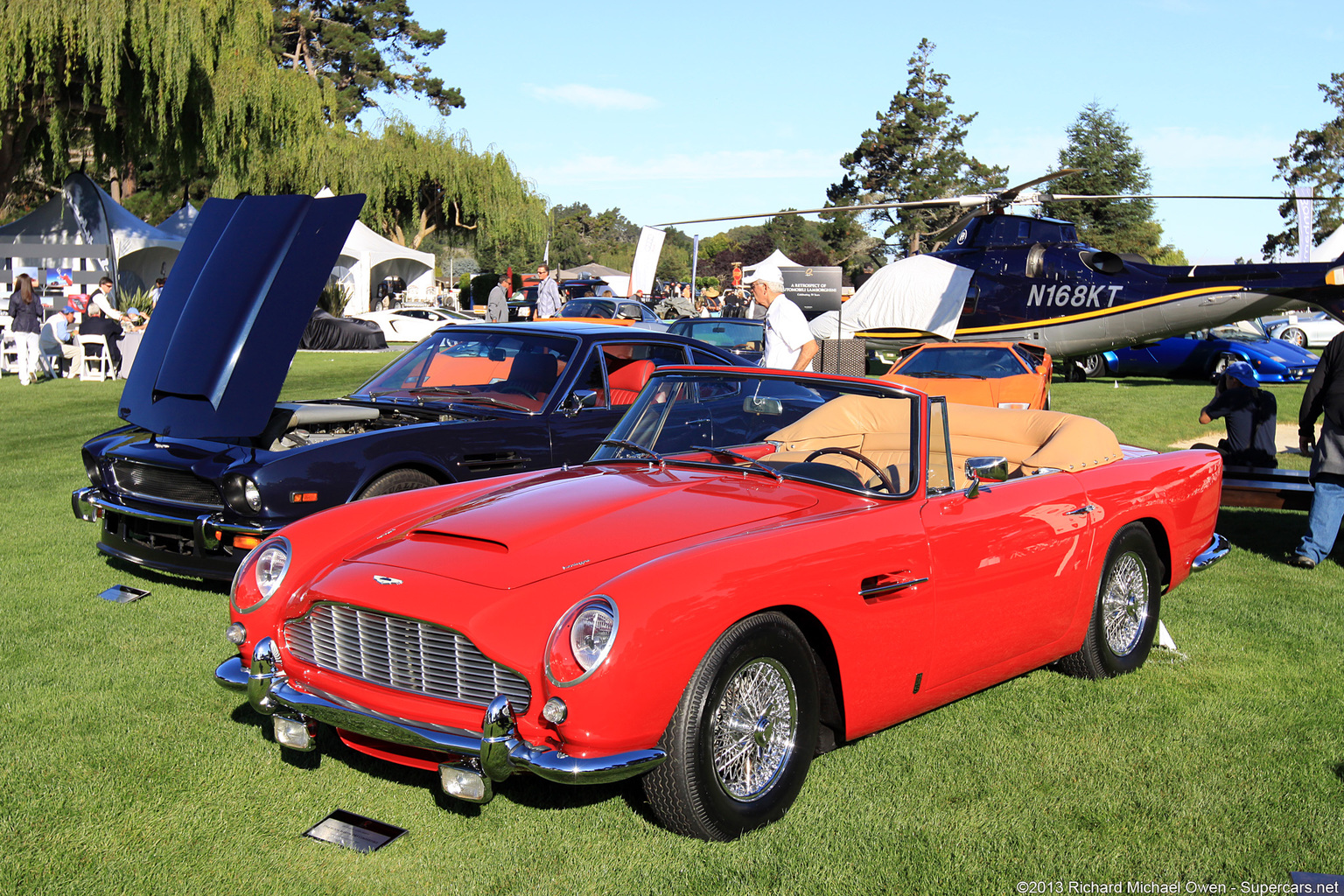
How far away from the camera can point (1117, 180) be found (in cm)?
6394

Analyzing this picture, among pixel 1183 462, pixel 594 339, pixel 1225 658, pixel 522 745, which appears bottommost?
pixel 1225 658

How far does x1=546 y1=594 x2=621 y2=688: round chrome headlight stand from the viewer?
3.07 metres

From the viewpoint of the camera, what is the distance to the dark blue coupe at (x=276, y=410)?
5.93 meters

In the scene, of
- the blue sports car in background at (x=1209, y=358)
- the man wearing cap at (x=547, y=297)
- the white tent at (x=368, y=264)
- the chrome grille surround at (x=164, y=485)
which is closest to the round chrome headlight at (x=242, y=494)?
the chrome grille surround at (x=164, y=485)

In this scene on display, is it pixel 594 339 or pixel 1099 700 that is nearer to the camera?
pixel 1099 700

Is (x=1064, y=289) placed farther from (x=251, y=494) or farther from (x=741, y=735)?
(x=741, y=735)

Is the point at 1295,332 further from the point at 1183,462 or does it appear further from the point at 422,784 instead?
the point at 422,784

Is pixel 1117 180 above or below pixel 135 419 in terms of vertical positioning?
above

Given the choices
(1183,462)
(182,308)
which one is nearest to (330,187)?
(182,308)

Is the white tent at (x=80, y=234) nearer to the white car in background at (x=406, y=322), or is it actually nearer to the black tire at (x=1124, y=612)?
the white car in background at (x=406, y=322)

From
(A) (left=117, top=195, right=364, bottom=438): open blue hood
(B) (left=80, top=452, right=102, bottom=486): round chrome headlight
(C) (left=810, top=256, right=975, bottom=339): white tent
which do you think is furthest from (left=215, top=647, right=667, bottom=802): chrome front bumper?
(C) (left=810, top=256, right=975, bottom=339): white tent

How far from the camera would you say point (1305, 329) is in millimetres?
31906

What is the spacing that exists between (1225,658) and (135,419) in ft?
20.7

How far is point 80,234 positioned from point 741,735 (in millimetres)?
30979
